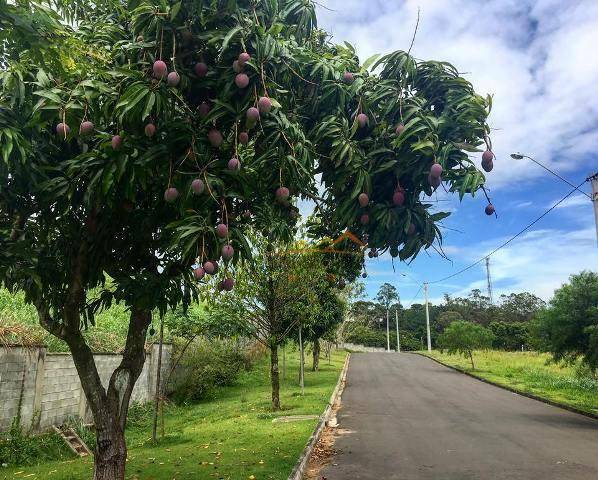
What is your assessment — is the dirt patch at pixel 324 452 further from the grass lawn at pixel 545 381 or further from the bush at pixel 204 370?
the grass lawn at pixel 545 381

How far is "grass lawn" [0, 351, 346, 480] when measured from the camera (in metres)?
8.87

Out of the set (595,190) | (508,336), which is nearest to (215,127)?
(595,190)

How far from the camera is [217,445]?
11242 millimetres

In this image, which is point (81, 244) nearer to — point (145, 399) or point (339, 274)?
point (339, 274)

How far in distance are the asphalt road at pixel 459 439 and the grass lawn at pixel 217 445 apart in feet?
3.56

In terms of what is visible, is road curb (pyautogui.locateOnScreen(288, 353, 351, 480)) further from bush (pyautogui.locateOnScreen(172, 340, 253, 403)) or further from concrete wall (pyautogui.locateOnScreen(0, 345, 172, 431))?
concrete wall (pyautogui.locateOnScreen(0, 345, 172, 431))

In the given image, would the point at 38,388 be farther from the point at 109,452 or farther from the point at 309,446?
the point at 109,452

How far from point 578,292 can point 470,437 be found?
6.64 m

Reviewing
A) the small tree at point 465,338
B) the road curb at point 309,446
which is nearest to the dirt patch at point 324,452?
the road curb at point 309,446

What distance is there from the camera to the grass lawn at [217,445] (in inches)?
349

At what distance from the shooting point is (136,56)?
4.93 m

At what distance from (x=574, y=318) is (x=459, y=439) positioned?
6.52 m

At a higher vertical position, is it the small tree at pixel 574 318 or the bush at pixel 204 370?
the small tree at pixel 574 318

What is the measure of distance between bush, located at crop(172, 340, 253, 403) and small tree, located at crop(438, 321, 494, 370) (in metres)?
18.6
